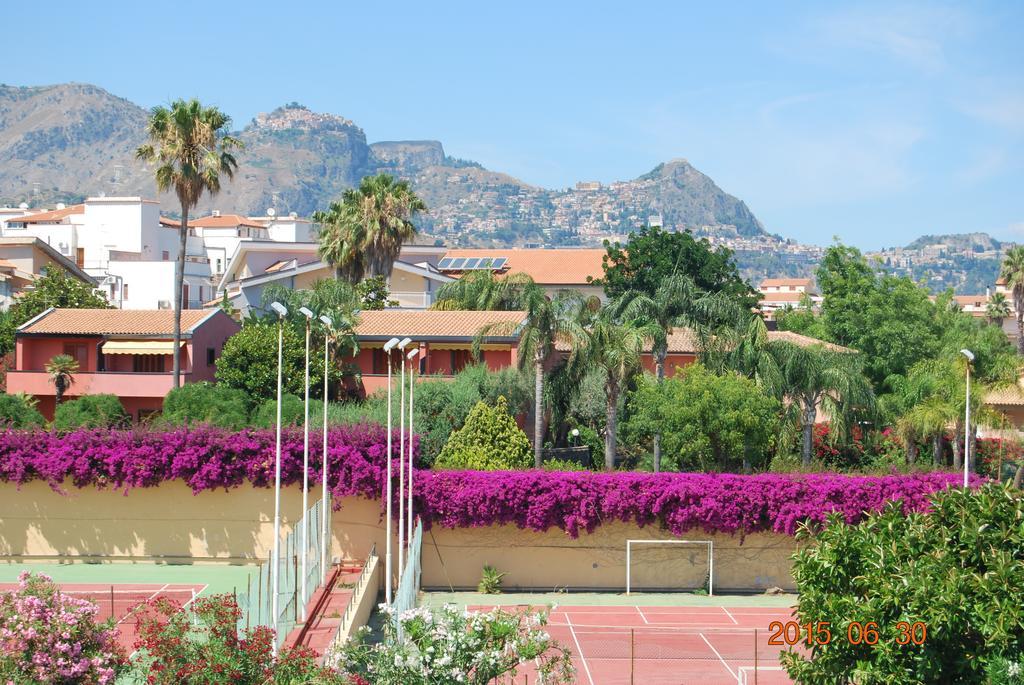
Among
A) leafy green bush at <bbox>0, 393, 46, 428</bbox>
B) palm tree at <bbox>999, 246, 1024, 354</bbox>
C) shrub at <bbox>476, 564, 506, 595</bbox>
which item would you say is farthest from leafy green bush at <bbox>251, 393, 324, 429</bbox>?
palm tree at <bbox>999, 246, 1024, 354</bbox>

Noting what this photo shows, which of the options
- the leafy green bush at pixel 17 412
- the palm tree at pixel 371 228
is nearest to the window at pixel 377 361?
the leafy green bush at pixel 17 412

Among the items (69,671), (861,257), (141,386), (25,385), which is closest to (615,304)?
(141,386)

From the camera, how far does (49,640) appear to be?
647 inches

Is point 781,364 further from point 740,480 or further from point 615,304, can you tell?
point 740,480

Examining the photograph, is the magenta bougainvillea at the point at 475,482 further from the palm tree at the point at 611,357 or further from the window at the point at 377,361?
the window at the point at 377,361

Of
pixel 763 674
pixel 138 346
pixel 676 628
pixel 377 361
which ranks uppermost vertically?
pixel 138 346

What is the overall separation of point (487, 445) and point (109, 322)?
2129 centimetres

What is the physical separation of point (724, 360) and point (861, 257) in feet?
103

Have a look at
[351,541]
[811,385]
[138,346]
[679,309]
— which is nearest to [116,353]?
[138,346]

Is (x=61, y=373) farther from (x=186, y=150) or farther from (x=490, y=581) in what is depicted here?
(x=490, y=581)

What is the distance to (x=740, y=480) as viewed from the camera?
36.0 meters

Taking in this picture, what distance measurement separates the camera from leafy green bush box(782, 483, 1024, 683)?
1723 cm

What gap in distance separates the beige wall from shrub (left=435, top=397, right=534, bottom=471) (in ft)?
11.2

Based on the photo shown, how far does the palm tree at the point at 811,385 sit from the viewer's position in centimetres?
4656
